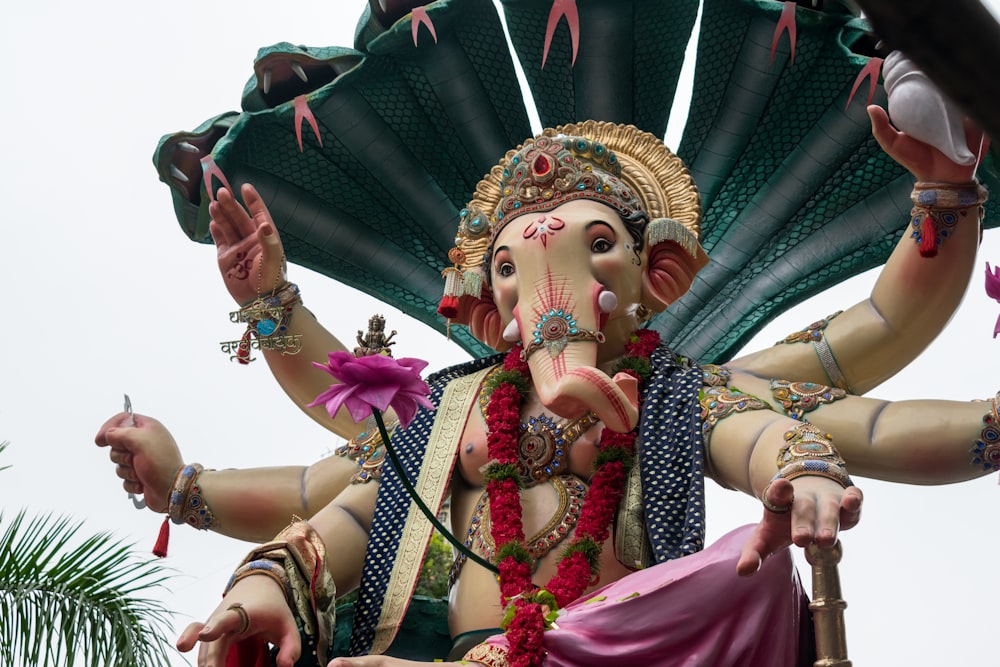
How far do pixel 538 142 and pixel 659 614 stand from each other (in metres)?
1.66

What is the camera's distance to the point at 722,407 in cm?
374

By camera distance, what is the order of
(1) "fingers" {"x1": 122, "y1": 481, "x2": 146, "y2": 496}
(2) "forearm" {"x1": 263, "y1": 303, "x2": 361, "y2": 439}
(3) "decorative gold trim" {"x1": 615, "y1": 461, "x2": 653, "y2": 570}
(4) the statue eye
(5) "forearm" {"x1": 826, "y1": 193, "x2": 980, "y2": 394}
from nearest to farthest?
(3) "decorative gold trim" {"x1": 615, "y1": 461, "x2": 653, "y2": 570} → (5) "forearm" {"x1": 826, "y1": 193, "x2": 980, "y2": 394} → (4) the statue eye → (1) "fingers" {"x1": 122, "y1": 481, "x2": 146, "y2": 496} → (2) "forearm" {"x1": 263, "y1": 303, "x2": 361, "y2": 439}

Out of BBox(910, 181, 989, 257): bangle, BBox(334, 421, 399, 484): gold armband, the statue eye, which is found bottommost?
BBox(334, 421, 399, 484): gold armband

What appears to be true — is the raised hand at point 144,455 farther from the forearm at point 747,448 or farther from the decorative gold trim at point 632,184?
the forearm at point 747,448

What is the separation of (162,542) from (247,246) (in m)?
0.98

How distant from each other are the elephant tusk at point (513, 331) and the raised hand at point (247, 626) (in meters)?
1.02

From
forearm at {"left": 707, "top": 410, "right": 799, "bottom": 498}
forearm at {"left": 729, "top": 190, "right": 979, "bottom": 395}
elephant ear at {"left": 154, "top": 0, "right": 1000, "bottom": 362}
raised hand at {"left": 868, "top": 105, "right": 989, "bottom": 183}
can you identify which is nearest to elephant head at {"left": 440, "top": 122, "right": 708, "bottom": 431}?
forearm at {"left": 707, "top": 410, "right": 799, "bottom": 498}

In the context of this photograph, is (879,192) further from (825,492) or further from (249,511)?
(249,511)

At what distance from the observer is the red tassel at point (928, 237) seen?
370 centimetres

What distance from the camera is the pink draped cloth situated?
3197 mm

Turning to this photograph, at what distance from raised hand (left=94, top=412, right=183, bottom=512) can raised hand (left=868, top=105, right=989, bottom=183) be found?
7.58 ft

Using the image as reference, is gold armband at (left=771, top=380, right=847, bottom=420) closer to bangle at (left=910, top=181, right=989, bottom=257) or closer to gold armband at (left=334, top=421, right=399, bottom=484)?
bangle at (left=910, top=181, right=989, bottom=257)

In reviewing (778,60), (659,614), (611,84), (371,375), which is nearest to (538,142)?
(611,84)

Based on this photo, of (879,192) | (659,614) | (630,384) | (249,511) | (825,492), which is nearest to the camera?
(825,492)
